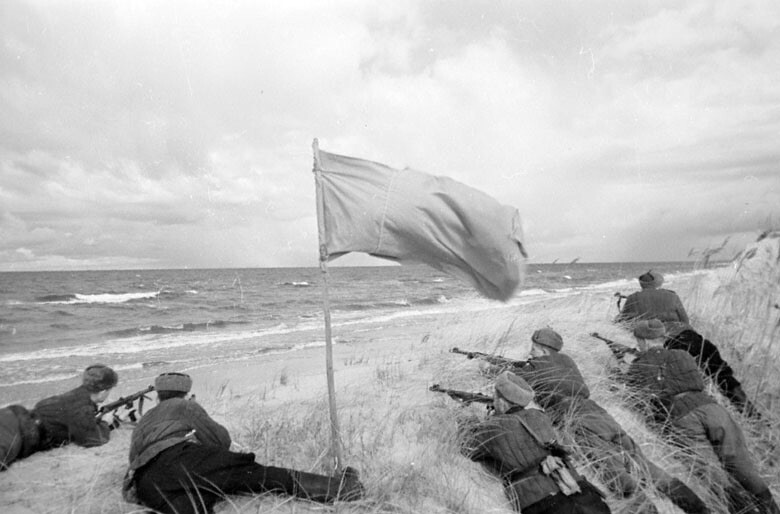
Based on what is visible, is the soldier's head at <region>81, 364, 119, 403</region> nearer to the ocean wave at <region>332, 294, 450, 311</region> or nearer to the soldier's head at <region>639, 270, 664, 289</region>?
the soldier's head at <region>639, 270, 664, 289</region>

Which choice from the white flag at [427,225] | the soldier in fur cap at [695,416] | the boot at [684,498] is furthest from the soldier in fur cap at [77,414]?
the soldier in fur cap at [695,416]

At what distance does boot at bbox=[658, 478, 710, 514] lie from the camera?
13.1 ft

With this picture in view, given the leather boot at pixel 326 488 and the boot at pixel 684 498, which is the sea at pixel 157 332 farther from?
the boot at pixel 684 498

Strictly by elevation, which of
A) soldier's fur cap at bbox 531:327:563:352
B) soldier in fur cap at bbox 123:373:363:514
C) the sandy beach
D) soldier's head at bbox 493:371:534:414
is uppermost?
soldier's fur cap at bbox 531:327:563:352

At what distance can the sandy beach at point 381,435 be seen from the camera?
3.83 metres

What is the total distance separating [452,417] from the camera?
206 inches

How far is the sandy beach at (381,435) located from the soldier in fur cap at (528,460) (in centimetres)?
21

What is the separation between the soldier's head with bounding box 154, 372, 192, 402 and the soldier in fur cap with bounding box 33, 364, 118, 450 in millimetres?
1207

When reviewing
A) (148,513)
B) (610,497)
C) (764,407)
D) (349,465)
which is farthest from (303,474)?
(764,407)

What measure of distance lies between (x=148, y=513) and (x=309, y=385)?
4.75m

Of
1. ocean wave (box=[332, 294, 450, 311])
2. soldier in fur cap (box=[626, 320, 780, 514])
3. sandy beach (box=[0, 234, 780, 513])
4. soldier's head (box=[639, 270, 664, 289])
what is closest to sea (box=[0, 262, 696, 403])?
ocean wave (box=[332, 294, 450, 311])

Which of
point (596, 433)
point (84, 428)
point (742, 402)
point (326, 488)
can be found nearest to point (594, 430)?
point (596, 433)

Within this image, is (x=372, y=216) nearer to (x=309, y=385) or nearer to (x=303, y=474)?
(x=303, y=474)

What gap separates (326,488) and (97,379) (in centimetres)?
290
